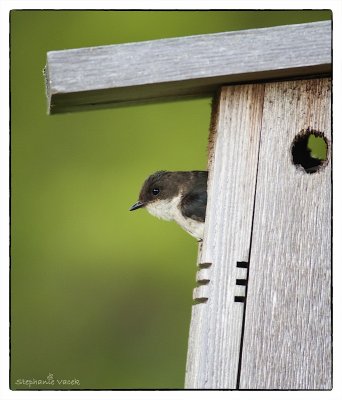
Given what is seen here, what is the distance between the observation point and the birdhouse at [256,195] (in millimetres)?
2758

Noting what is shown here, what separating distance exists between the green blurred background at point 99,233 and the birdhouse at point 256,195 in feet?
2.24

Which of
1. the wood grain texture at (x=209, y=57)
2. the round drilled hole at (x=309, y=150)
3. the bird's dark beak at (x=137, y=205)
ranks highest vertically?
the wood grain texture at (x=209, y=57)

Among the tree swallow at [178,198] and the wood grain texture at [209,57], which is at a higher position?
the wood grain texture at [209,57]

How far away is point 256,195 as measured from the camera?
112 inches

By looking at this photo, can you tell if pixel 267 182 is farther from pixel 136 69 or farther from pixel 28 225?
pixel 28 225

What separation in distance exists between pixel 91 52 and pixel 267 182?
2.03 feet

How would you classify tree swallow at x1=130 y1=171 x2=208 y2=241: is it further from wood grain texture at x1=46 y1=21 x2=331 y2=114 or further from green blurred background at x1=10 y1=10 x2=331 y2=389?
wood grain texture at x1=46 y1=21 x2=331 y2=114

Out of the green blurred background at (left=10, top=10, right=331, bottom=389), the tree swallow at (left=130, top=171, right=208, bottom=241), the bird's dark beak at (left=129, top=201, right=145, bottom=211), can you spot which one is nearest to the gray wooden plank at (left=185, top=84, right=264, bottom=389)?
the tree swallow at (left=130, top=171, right=208, bottom=241)

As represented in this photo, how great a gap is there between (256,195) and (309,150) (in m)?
0.37

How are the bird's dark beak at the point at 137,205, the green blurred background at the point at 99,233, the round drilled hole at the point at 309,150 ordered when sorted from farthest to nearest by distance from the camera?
1. the bird's dark beak at the point at 137,205
2. the green blurred background at the point at 99,233
3. the round drilled hole at the point at 309,150

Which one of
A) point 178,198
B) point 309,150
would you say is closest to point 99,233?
point 178,198

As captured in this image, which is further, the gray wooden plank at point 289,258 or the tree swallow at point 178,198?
the tree swallow at point 178,198

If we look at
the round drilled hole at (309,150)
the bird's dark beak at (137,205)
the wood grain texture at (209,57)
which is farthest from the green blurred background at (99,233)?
the wood grain texture at (209,57)

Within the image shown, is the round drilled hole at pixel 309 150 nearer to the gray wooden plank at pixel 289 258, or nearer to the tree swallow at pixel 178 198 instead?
the gray wooden plank at pixel 289 258
